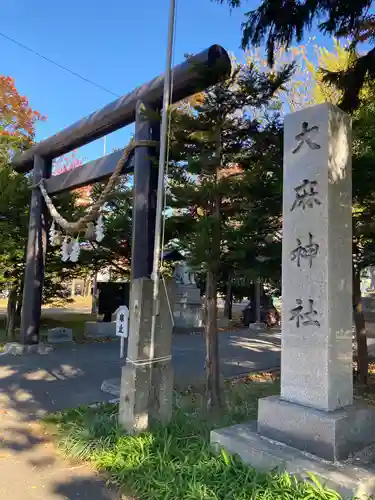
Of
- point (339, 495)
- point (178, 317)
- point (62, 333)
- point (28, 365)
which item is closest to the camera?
point (339, 495)

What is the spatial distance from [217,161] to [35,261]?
583cm

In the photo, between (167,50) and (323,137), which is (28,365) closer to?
(167,50)

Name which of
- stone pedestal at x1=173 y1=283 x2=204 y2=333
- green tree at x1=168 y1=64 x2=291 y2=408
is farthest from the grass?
stone pedestal at x1=173 y1=283 x2=204 y2=333

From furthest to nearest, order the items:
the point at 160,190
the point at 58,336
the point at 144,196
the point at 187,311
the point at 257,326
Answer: the point at 257,326 < the point at 187,311 < the point at 58,336 < the point at 144,196 < the point at 160,190

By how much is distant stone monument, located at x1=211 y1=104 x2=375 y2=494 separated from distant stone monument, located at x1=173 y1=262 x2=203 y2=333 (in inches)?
414

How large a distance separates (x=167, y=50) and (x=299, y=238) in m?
3.00

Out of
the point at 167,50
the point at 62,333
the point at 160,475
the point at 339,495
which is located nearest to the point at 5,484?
the point at 160,475

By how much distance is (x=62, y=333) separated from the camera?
1095 centimetres

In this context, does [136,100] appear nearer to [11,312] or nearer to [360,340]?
[360,340]

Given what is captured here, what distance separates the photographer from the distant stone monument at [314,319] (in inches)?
129

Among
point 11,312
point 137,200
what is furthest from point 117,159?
point 11,312

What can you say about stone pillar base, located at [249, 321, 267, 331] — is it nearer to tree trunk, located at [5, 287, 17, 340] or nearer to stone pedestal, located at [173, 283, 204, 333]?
stone pedestal, located at [173, 283, 204, 333]

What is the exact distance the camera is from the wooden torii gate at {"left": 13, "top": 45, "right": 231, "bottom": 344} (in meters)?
5.77

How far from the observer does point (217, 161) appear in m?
5.59
